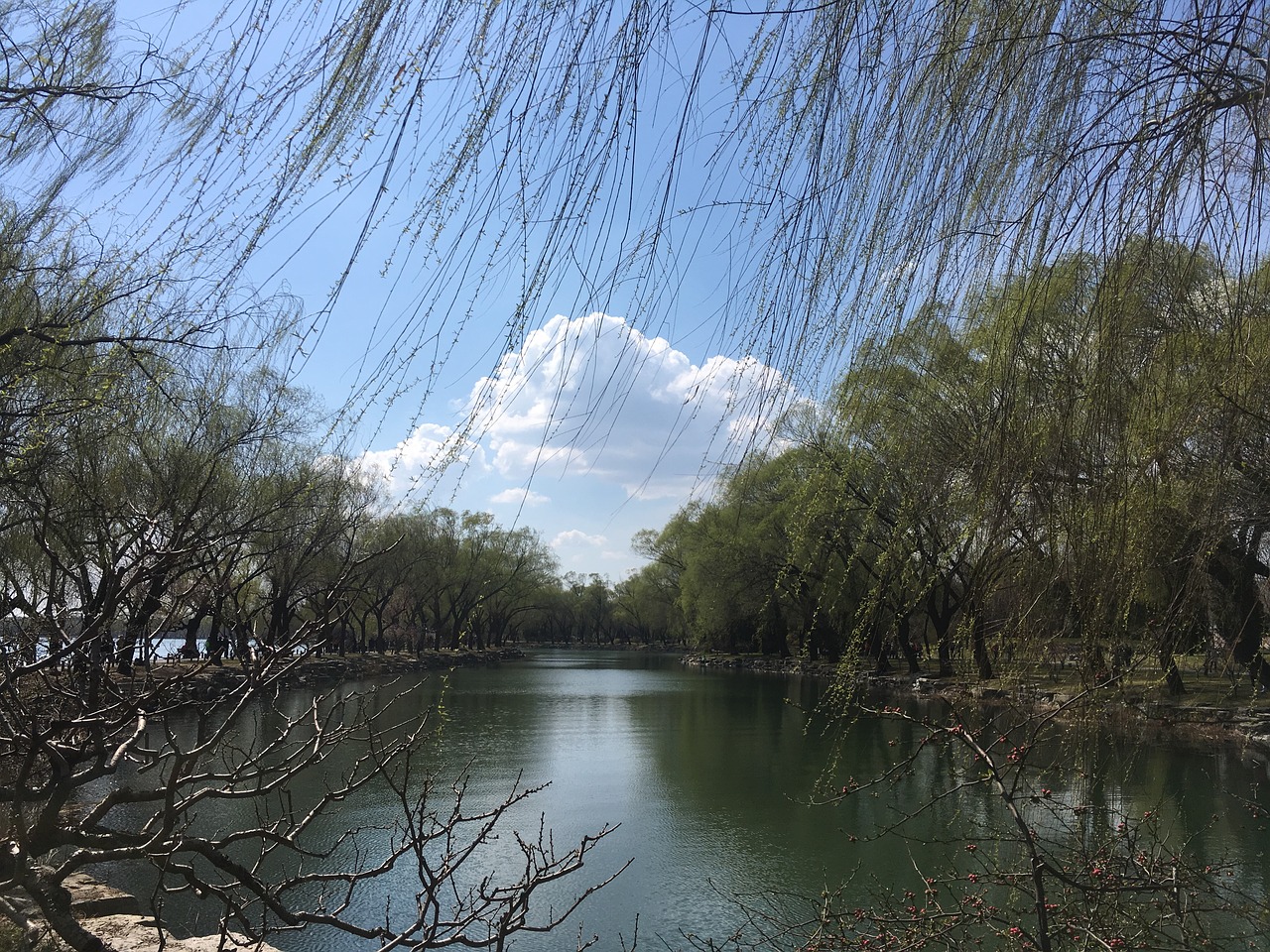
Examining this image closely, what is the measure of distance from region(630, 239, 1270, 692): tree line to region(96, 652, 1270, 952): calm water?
0.41m

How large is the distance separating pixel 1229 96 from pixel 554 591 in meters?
61.3

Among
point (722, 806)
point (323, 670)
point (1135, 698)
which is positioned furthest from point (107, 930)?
point (323, 670)

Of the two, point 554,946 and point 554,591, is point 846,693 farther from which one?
point 554,591

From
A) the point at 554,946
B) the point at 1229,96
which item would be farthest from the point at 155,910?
the point at 554,946

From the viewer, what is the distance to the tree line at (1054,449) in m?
1.51

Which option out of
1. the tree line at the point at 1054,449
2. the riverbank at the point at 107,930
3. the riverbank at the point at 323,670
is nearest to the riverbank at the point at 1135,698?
the tree line at the point at 1054,449

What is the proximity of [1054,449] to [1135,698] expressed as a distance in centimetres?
185

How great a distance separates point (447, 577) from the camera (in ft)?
123

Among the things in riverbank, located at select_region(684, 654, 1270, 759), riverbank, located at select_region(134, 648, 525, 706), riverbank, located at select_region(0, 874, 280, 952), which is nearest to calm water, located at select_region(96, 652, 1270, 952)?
riverbank, located at select_region(684, 654, 1270, 759)

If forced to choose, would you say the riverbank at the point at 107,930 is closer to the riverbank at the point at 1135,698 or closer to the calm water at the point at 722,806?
the calm water at the point at 722,806

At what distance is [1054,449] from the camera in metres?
1.64

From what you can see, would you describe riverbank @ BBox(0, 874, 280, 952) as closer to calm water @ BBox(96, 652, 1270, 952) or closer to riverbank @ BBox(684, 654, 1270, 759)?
calm water @ BBox(96, 652, 1270, 952)

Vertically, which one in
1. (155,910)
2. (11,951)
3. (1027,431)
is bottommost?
(11,951)

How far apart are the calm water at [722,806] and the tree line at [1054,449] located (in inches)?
16.3
